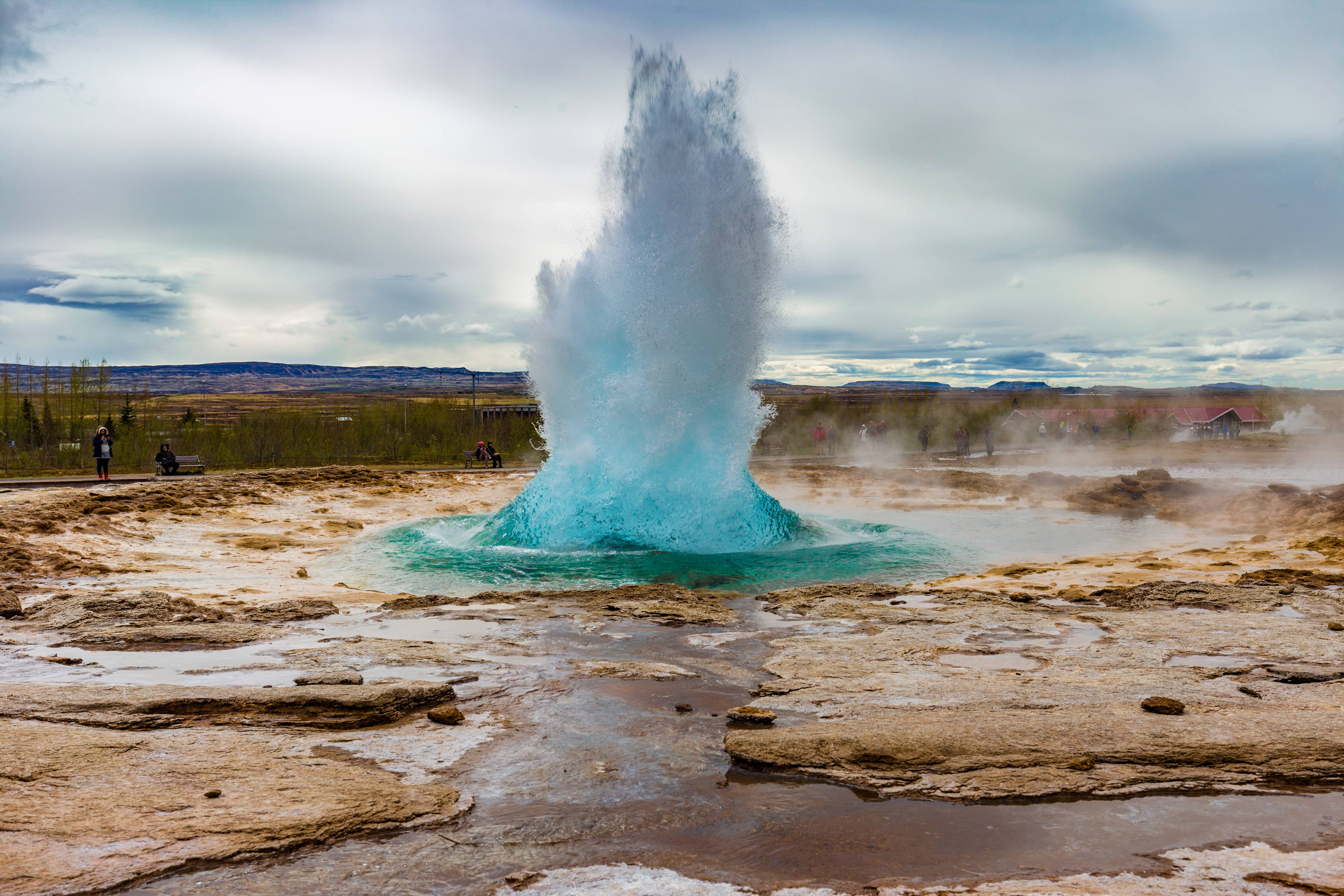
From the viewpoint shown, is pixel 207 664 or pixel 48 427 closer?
pixel 207 664

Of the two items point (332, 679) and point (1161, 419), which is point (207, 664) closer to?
point (332, 679)

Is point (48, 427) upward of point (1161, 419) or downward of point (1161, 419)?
downward

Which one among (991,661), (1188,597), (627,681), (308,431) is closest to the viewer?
(627,681)

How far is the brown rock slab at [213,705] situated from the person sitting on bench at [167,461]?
19.8 m

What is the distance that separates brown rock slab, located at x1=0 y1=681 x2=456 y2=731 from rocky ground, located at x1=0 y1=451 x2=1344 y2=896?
0.7 inches

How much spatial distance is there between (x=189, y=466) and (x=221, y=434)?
731 centimetres

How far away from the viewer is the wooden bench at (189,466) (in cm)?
2355

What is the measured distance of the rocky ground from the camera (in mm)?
3123

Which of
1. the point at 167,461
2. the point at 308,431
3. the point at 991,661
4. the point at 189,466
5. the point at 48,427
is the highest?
the point at 48,427

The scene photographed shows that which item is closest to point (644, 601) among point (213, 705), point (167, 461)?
point (213, 705)

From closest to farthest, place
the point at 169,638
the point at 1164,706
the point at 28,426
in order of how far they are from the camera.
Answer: the point at 1164,706, the point at 169,638, the point at 28,426

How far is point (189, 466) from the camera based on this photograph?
81.0 ft

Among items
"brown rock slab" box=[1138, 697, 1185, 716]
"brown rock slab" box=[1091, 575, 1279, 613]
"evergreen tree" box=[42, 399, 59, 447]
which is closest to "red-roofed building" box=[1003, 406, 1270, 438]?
"brown rock slab" box=[1091, 575, 1279, 613]

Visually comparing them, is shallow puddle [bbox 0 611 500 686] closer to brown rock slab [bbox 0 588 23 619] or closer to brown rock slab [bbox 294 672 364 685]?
brown rock slab [bbox 294 672 364 685]
